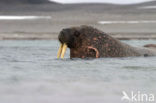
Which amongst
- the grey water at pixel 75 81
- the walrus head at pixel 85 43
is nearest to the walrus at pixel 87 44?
the walrus head at pixel 85 43

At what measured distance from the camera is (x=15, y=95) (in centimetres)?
Answer: 646

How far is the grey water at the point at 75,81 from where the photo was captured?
20.9ft

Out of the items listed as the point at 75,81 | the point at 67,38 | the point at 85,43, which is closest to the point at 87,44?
the point at 85,43

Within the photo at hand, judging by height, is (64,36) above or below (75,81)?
below

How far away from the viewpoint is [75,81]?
25.3 ft

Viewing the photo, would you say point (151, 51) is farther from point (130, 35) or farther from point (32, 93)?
Result: point (130, 35)

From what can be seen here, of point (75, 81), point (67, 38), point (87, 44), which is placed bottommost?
point (87, 44)

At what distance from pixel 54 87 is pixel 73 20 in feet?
72.0

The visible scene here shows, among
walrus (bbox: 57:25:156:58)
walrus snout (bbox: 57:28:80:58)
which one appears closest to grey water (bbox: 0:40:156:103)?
walrus snout (bbox: 57:28:80:58)

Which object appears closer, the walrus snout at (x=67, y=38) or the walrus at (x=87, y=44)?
the walrus snout at (x=67, y=38)

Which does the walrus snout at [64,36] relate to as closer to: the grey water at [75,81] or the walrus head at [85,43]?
the walrus head at [85,43]

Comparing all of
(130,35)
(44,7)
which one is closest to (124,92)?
(130,35)

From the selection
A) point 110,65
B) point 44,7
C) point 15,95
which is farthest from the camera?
point 44,7

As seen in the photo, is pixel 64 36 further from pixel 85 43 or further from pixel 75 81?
pixel 75 81
